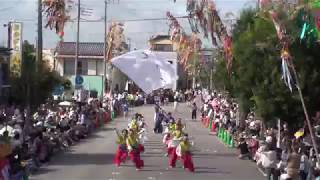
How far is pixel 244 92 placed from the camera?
3372 centimetres

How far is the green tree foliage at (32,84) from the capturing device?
133 ft

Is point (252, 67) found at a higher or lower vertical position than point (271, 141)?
higher

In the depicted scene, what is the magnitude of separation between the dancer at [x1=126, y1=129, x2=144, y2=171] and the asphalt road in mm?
259

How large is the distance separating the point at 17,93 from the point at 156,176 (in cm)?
1802

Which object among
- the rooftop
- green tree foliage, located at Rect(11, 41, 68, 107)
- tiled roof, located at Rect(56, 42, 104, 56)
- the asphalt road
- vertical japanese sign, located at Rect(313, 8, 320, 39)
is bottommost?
the asphalt road

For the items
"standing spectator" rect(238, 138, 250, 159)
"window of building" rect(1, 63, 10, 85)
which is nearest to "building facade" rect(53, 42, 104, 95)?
"window of building" rect(1, 63, 10, 85)

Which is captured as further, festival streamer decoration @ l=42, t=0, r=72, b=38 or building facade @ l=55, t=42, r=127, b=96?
building facade @ l=55, t=42, r=127, b=96

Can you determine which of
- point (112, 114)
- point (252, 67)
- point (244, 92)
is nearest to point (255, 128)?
point (244, 92)

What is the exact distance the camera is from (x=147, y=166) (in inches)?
1176

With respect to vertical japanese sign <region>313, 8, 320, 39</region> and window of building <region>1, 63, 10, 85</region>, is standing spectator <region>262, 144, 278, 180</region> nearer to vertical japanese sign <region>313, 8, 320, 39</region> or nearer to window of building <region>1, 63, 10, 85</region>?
vertical japanese sign <region>313, 8, 320, 39</region>

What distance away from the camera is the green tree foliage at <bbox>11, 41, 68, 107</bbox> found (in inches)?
1601

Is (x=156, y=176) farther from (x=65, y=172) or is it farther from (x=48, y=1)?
(x=48, y=1)

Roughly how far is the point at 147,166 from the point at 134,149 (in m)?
1.44

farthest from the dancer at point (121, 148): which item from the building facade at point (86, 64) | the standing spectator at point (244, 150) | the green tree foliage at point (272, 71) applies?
the building facade at point (86, 64)
